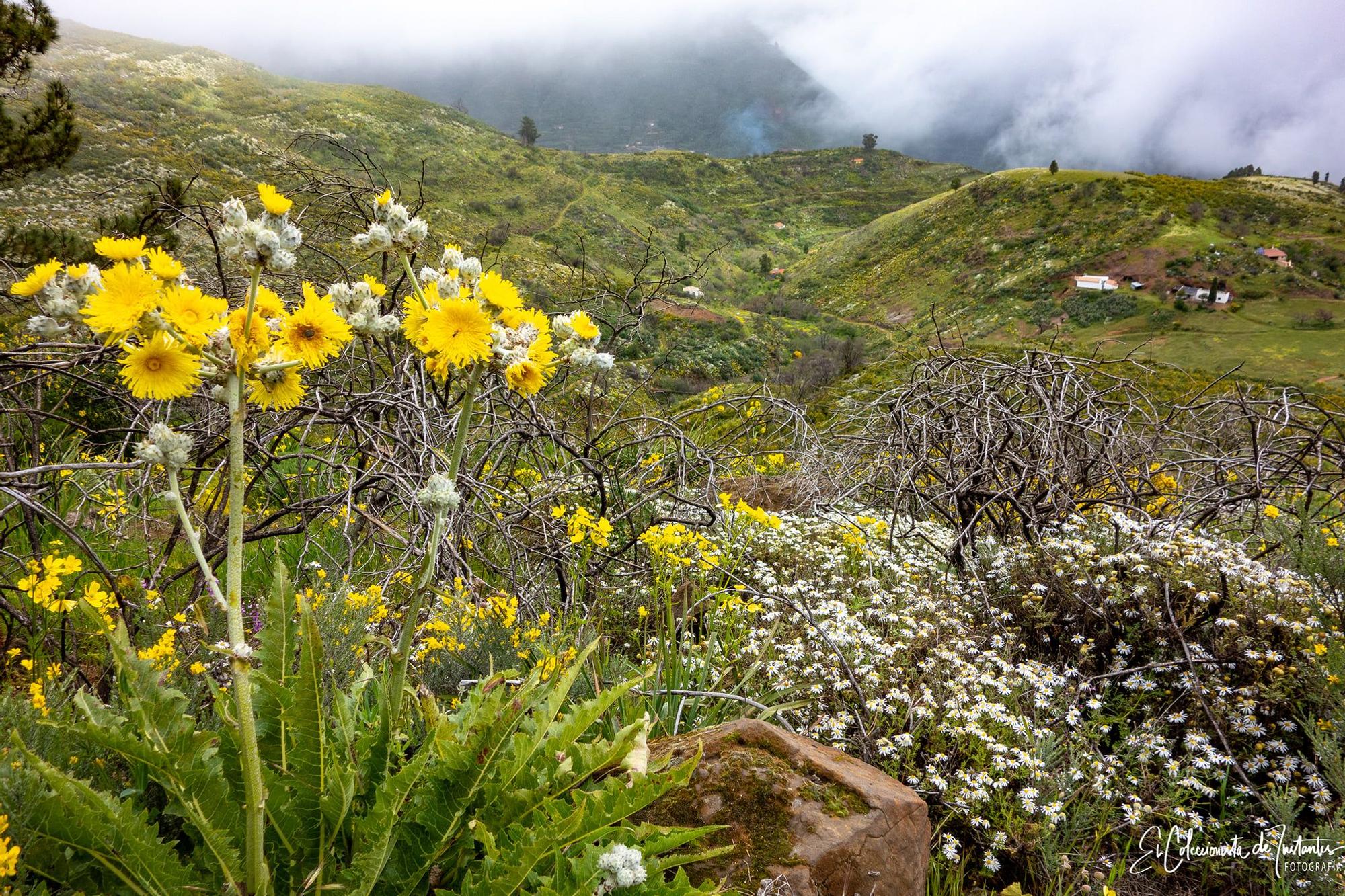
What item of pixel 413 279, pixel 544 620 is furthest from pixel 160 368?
pixel 544 620

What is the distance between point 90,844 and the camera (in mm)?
1076

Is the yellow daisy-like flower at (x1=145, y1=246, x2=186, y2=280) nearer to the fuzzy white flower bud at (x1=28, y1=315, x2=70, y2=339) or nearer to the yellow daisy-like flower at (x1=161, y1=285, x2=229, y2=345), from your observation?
the yellow daisy-like flower at (x1=161, y1=285, x2=229, y2=345)

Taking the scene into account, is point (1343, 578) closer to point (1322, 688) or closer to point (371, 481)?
point (1322, 688)

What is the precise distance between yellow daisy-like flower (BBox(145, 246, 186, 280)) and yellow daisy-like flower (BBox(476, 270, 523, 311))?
460 millimetres

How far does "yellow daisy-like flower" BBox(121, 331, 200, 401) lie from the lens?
0.95m

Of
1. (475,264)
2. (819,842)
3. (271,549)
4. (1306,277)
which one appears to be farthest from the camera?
(1306,277)

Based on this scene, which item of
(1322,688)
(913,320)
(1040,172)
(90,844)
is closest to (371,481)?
(90,844)

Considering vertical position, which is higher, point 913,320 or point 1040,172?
point 1040,172

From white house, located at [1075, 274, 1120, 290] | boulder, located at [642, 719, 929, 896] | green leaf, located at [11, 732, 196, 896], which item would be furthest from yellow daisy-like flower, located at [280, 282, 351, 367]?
white house, located at [1075, 274, 1120, 290]

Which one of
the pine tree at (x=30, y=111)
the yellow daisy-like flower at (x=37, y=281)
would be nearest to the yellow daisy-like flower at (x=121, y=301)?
the yellow daisy-like flower at (x=37, y=281)

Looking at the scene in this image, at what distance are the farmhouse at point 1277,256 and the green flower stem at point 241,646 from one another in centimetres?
4452

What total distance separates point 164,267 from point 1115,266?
43013 millimetres

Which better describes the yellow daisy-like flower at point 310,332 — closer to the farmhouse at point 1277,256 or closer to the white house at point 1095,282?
the white house at point 1095,282

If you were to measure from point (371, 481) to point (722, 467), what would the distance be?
2453mm
